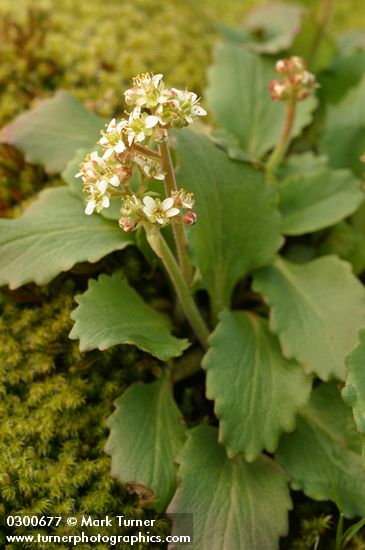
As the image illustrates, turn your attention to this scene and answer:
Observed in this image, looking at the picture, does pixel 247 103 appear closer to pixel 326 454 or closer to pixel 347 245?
pixel 347 245

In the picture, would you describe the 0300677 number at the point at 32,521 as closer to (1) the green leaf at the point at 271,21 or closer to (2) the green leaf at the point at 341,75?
(2) the green leaf at the point at 341,75

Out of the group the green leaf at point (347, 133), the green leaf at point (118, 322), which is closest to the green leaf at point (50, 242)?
the green leaf at point (118, 322)

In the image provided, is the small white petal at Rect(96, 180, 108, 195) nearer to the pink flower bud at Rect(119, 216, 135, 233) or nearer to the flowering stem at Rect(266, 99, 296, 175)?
the pink flower bud at Rect(119, 216, 135, 233)

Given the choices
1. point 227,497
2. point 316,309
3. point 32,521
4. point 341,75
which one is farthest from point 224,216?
point 341,75

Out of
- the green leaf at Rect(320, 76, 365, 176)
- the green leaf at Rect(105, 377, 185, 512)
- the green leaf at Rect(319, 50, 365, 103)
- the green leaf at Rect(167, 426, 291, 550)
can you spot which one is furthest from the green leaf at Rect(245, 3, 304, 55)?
the green leaf at Rect(167, 426, 291, 550)

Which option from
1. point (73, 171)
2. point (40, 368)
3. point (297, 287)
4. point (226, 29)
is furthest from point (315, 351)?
point (226, 29)
